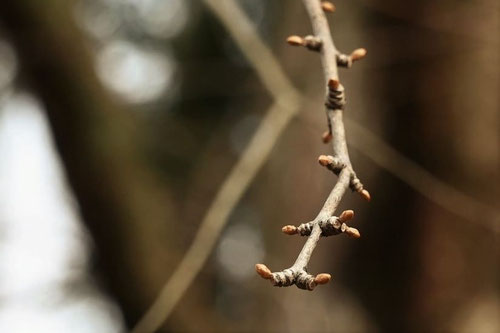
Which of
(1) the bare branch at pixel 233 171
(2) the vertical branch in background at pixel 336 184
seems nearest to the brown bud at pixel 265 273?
(2) the vertical branch in background at pixel 336 184

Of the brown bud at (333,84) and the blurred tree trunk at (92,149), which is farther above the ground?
the brown bud at (333,84)

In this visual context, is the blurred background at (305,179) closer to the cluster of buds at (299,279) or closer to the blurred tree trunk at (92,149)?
the blurred tree trunk at (92,149)

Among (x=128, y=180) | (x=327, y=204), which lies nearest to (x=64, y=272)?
(x=128, y=180)

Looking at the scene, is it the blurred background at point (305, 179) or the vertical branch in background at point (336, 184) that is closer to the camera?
the vertical branch in background at point (336, 184)

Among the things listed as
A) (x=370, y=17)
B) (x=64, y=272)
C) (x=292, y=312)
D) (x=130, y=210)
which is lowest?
(x=64, y=272)

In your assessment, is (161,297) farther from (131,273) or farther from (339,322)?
(339,322)

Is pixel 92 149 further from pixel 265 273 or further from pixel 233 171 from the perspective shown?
pixel 265 273

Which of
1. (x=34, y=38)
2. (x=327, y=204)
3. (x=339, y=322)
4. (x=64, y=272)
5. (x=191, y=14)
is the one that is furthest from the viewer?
(x=191, y=14)

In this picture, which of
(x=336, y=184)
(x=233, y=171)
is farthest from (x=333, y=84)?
(x=233, y=171)
